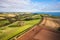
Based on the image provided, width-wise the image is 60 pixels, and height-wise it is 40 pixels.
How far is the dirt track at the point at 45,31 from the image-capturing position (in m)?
3.42

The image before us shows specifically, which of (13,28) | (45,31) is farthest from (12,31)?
(45,31)

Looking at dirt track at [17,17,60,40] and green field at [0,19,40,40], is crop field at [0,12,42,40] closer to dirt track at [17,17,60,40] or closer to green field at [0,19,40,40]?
green field at [0,19,40,40]

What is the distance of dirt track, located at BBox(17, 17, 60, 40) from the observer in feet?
11.2

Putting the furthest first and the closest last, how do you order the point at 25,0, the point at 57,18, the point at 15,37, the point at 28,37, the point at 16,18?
the point at 57,18 < the point at 25,0 < the point at 16,18 < the point at 28,37 < the point at 15,37

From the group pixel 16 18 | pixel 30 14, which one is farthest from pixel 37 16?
pixel 16 18

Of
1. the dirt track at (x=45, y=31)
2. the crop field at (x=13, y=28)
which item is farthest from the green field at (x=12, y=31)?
the dirt track at (x=45, y=31)

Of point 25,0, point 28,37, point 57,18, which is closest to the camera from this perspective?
point 28,37

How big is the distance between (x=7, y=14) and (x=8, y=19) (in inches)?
10.4

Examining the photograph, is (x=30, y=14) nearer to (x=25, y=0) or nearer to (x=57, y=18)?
(x=25, y=0)

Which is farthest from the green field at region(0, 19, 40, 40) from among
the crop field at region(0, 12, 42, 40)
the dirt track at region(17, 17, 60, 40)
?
the dirt track at region(17, 17, 60, 40)

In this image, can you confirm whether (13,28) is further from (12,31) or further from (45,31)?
(45,31)

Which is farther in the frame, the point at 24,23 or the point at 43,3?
the point at 43,3

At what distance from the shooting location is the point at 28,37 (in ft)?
10.9

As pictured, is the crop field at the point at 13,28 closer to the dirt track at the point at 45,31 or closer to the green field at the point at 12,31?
the green field at the point at 12,31
